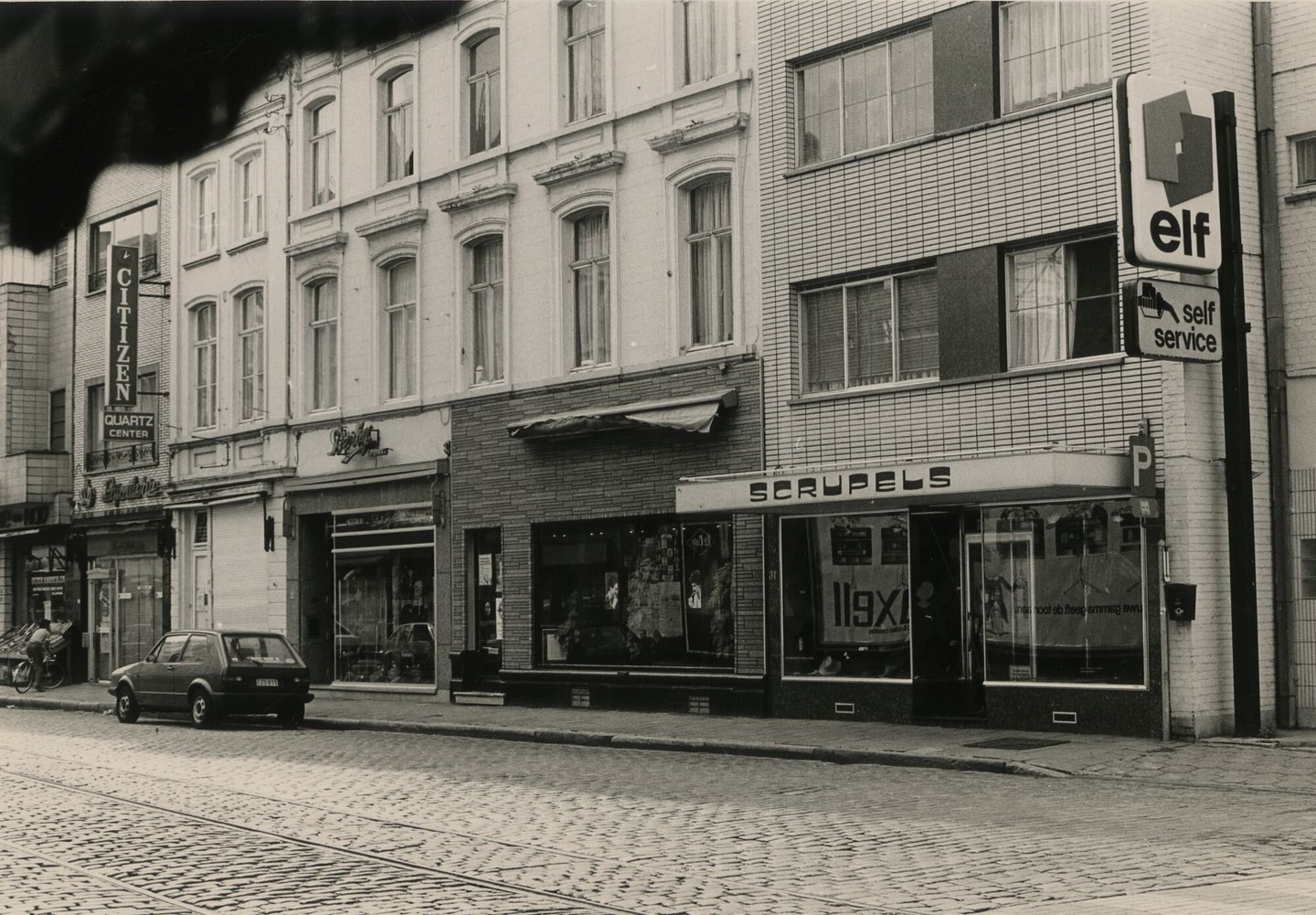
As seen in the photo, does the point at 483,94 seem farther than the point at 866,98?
Yes

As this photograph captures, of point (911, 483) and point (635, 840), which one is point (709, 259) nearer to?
point (911, 483)

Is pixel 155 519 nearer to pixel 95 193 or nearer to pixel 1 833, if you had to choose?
pixel 95 193

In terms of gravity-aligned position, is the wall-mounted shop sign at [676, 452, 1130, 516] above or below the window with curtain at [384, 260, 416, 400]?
below

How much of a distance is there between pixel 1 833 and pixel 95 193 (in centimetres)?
2880

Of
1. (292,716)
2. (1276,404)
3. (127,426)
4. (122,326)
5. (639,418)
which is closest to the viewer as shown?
(1276,404)

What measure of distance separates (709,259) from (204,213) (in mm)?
15296

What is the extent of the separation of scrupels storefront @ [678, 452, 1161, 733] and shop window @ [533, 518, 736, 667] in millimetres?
1306

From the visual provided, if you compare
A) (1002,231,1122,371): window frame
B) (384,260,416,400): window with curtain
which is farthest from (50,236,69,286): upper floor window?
(1002,231,1122,371): window frame

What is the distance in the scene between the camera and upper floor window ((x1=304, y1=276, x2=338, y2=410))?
31.1 metres

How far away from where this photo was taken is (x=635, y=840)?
11297mm

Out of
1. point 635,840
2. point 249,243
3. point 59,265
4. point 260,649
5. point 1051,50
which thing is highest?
point 59,265

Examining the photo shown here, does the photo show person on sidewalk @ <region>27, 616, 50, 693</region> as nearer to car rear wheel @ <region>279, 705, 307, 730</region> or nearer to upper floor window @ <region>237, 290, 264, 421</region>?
upper floor window @ <region>237, 290, 264, 421</region>

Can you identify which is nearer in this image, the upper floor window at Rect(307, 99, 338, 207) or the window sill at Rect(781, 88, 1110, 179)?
the window sill at Rect(781, 88, 1110, 179)

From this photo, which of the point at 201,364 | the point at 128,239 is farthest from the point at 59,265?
the point at 201,364
